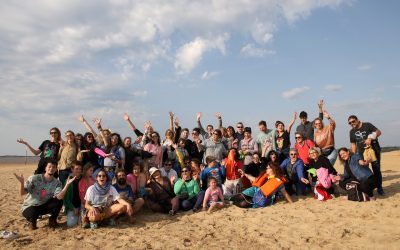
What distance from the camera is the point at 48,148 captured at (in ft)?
26.3

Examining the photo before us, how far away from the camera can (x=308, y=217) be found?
7.00 metres

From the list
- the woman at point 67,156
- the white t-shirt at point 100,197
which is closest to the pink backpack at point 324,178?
the white t-shirt at point 100,197

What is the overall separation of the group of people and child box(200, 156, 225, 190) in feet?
0.08

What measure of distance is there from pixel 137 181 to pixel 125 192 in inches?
24.8

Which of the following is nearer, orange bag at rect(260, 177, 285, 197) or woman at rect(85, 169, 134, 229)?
woman at rect(85, 169, 134, 229)

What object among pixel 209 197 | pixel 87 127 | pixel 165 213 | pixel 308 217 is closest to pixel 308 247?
pixel 308 217

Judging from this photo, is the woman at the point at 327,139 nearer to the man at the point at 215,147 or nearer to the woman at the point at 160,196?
the man at the point at 215,147

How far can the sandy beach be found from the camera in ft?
18.9

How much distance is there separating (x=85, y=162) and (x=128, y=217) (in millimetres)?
1752

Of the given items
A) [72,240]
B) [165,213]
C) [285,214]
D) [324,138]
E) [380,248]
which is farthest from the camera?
[324,138]

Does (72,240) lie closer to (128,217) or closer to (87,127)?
(128,217)

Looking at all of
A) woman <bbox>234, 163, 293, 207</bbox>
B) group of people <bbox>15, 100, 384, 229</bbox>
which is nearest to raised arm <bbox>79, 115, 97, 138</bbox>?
group of people <bbox>15, 100, 384, 229</bbox>

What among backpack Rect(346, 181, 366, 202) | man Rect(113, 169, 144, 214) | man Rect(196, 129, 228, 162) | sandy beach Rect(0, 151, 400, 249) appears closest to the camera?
sandy beach Rect(0, 151, 400, 249)

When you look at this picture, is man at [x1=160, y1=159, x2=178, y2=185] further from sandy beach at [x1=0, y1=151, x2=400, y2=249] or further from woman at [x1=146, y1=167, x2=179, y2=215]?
sandy beach at [x1=0, y1=151, x2=400, y2=249]
